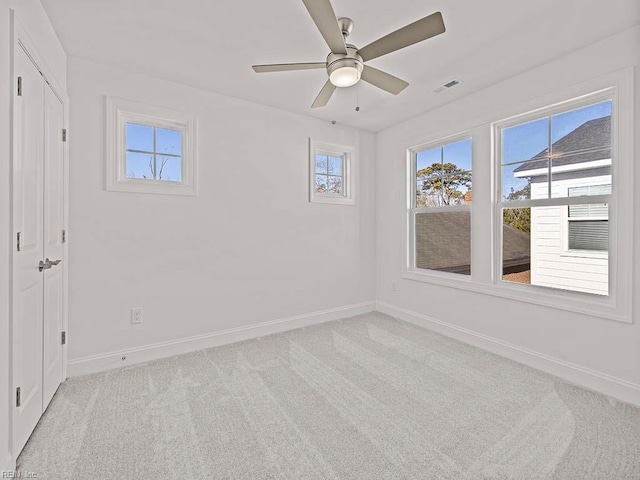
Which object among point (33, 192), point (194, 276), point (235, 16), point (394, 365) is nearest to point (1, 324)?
point (33, 192)

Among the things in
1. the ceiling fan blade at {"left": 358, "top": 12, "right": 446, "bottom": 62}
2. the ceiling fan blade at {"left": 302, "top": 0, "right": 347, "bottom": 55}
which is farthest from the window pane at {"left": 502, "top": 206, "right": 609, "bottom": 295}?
the ceiling fan blade at {"left": 302, "top": 0, "right": 347, "bottom": 55}

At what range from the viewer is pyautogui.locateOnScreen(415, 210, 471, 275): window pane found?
343cm

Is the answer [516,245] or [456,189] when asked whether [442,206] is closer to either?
[456,189]

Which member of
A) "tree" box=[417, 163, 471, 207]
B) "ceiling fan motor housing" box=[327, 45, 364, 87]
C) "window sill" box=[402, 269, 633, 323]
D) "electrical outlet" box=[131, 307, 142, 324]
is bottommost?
"electrical outlet" box=[131, 307, 142, 324]

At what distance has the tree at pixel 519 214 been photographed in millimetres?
2885

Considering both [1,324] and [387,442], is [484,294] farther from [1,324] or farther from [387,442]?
[1,324]

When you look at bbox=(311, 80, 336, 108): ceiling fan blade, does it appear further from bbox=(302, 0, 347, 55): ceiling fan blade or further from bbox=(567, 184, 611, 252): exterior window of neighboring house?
bbox=(567, 184, 611, 252): exterior window of neighboring house

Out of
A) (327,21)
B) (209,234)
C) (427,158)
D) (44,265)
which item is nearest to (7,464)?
(44,265)

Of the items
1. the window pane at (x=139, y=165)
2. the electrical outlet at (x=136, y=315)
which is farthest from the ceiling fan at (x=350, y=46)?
the electrical outlet at (x=136, y=315)

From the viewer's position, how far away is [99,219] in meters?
2.62

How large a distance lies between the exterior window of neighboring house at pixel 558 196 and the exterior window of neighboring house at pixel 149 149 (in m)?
3.17

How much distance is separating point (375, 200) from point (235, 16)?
2.98 m

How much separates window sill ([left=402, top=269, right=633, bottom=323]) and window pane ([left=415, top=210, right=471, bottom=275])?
157 millimetres

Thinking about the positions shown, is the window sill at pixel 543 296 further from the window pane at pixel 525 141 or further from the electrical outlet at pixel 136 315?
the electrical outlet at pixel 136 315
